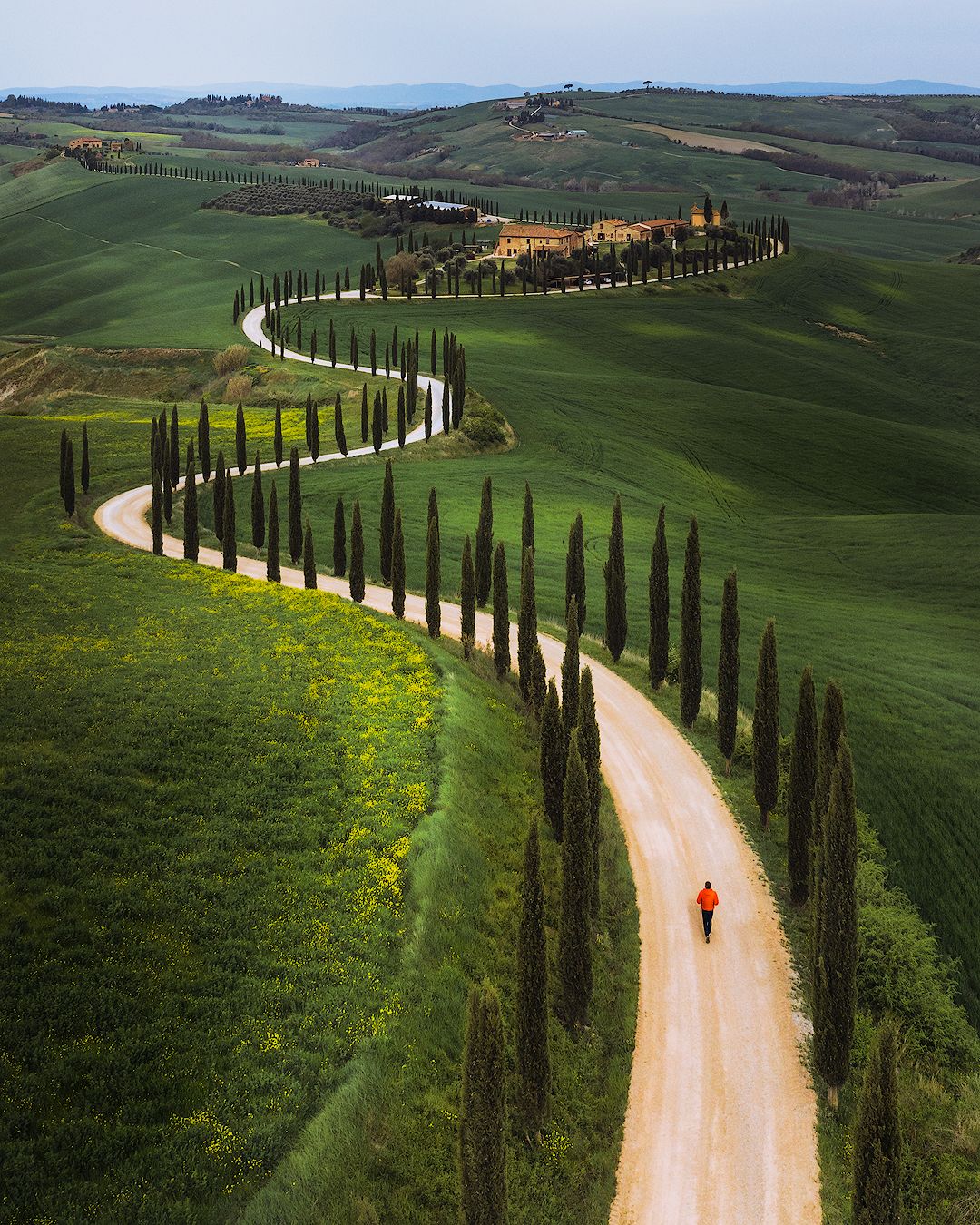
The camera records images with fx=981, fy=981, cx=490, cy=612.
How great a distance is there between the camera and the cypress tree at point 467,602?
51.7 meters

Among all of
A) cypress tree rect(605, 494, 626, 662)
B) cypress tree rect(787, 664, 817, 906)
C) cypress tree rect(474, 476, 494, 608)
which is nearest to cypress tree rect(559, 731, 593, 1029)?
cypress tree rect(787, 664, 817, 906)

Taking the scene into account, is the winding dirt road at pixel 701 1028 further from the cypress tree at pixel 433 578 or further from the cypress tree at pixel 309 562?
the cypress tree at pixel 309 562

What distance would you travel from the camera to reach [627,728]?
46.3 meters

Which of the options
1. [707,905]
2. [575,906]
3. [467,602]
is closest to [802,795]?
[707,905]

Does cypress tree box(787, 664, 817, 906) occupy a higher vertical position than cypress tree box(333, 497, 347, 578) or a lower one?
lower

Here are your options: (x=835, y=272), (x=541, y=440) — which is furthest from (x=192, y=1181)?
(x=835, y=272)

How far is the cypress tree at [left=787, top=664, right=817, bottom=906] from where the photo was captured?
114 feet

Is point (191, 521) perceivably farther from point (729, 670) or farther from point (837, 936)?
point (837, 936)

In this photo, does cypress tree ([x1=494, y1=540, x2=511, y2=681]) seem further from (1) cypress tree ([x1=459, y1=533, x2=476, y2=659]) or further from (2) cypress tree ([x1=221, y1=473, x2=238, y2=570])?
(2) cypress tree ([x1=221, y1=473, x2=238, y2=570])

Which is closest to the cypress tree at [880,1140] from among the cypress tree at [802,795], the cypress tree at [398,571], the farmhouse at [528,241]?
the cypress tree at [802,795]

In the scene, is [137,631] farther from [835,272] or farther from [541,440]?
[835,272]

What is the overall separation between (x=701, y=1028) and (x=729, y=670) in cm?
1763

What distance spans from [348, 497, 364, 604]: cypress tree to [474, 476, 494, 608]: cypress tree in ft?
23.4

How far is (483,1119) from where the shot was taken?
2097cm
